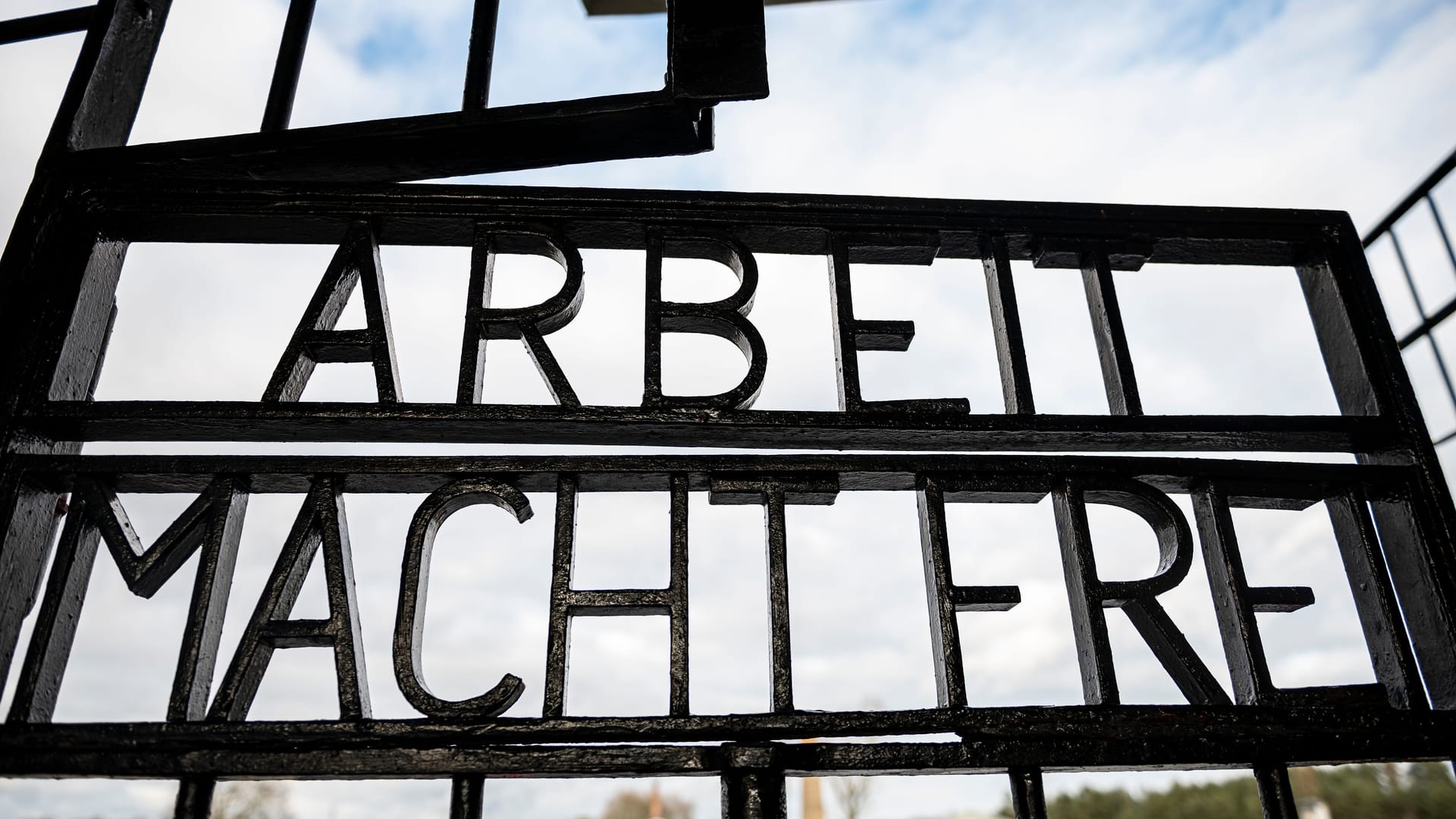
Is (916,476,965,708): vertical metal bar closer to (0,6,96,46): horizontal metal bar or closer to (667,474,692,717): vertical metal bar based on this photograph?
(667,474,692,717): vertical metal bar

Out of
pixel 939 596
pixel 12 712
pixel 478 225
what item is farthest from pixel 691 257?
pixel 12 712

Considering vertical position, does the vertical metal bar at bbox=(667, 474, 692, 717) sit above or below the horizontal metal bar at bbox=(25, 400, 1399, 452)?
below

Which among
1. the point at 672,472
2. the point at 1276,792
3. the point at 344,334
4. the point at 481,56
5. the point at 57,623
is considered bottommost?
the point at 1276,792

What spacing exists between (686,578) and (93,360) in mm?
1245

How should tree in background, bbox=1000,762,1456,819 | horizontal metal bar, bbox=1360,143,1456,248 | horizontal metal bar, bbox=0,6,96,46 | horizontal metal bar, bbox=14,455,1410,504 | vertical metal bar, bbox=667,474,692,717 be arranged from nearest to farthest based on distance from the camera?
vertical metal bar, bbox=667,474,692,717, horizontal metal bar, bbox=14,455,1410,504, horizontal metal bar, bbox=0,6,96,46, horizontal metal bar, bbox=1360,143,1456,248, tree in background, bbox=1000,762,1456,819

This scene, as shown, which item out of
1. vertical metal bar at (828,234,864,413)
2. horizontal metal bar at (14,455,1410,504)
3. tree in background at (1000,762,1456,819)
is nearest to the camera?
horizontal metal bar at (14,455,1410,504)

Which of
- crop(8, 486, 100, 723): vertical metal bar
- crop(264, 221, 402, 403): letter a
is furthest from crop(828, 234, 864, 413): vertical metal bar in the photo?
crop(8, 486, 100, 723): vertical metal bar

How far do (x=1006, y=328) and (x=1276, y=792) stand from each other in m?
0.93

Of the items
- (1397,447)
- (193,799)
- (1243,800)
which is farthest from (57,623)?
(1243,800)

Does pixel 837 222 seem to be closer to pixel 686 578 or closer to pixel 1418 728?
pixel 686 578

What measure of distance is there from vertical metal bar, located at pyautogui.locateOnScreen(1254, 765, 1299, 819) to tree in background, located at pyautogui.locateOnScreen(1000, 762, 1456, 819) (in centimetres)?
332

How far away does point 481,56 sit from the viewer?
1.87 m

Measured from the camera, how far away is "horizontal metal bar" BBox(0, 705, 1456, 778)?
4.34 feet

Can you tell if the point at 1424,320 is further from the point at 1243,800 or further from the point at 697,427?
the point at 1243,800
